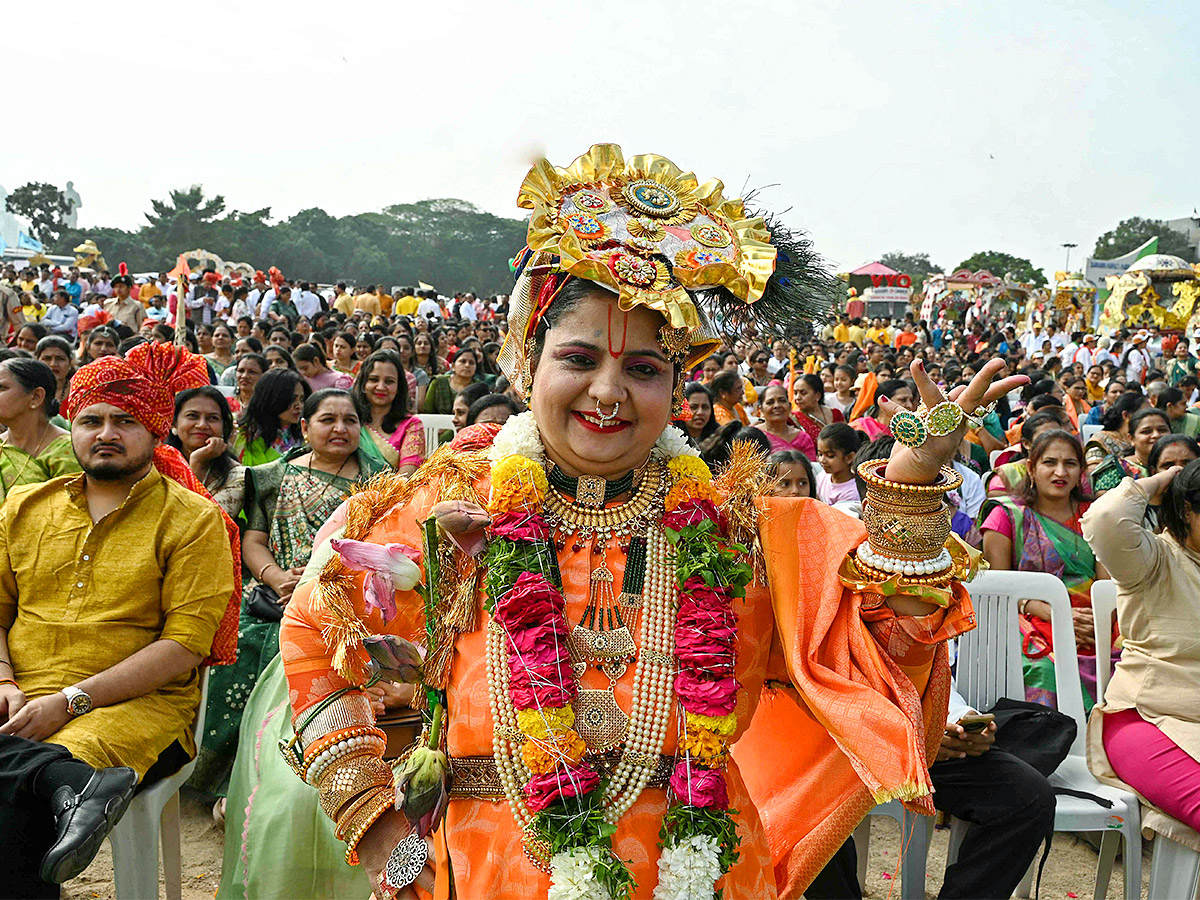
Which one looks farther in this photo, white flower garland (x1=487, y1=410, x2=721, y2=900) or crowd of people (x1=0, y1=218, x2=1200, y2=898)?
crowd of people (x1=0, y1=218, x2=1200, y2=898)

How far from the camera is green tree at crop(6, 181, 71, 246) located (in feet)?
167

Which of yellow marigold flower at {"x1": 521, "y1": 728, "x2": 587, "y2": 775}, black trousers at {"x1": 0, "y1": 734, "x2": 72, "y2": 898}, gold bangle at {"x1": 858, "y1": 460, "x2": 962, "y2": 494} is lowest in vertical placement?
black trousers at {"x1": 0, "y1": 734, "x2": 72, "y2": 898}

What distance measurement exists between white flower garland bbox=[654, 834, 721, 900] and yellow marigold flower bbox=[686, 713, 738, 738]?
0.19m

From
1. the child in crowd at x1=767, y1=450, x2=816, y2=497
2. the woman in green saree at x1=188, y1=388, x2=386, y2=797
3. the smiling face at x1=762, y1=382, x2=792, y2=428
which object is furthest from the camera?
the smiling face at x1=762, y1=382, x2=792, y2=428

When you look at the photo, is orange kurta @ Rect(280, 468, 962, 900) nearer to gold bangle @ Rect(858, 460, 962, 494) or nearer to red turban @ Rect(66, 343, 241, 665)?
gold bangle @ Rect(858, 460, 962, 494)

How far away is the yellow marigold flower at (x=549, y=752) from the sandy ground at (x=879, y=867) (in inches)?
102

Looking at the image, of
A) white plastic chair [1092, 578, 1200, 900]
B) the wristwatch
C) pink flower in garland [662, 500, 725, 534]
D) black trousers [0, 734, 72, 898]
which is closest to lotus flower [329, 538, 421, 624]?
pink flower in garland [662, 500, 725, 534]

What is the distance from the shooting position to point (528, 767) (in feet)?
5.50

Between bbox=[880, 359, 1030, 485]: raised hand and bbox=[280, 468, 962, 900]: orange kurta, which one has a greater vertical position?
bbox=[880, 359, 1030, 485]: raised hand

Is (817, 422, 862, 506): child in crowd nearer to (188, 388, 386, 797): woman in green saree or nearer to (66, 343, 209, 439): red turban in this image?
(188, 388, 386, 797): woman in green saree

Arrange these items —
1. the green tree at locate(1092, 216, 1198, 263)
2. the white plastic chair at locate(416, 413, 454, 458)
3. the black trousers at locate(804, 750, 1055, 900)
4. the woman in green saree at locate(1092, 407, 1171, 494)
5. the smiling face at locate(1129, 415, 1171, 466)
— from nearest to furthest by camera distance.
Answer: the black trousers at locate(804, 750, 1055, 900), the woman in green saree at locate(1092, 407, 1171, 494), the smiling face at locate(1129, 415, 1171, 466), the white plastic chair at locate(416, 413, 454, 458), the green tree at locate(1092, 216, 1198, 263)

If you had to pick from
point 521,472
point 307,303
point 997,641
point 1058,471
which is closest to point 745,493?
point 521,472

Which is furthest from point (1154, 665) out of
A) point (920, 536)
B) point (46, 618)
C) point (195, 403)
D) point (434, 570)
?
point (195, 403)

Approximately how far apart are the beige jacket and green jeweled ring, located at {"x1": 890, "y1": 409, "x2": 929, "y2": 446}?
2144 millimetres
